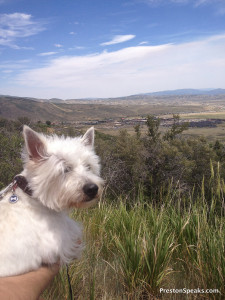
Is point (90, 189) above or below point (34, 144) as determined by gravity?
below

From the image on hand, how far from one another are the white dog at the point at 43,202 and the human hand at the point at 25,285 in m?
0.08

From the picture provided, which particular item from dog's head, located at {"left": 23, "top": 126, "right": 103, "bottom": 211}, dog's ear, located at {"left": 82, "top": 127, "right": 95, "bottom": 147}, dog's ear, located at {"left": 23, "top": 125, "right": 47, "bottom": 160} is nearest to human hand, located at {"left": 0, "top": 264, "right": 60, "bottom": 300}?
dog's head, located at {"left": 23, "top": 126, "right": 103, "bottom": 211}

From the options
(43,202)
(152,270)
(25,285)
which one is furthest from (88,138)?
(152,270)

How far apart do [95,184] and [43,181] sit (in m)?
0.51

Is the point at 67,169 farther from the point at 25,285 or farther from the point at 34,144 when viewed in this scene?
the point at 25,285

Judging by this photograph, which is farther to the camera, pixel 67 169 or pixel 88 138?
pixel 88 138

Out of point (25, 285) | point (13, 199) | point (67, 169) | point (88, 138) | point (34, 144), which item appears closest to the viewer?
point (25, 285)

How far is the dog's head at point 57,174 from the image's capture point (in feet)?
7.87

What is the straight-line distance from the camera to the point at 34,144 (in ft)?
7.98

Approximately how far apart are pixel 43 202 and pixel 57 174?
297 millimetres

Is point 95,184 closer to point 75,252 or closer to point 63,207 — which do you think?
point 63,207

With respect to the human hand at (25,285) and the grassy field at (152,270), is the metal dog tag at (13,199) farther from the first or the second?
the grassy field at (152,270)

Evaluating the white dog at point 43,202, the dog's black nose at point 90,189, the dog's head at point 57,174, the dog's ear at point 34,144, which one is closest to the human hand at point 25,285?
the white dog at point 43,202

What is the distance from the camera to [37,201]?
242cm
